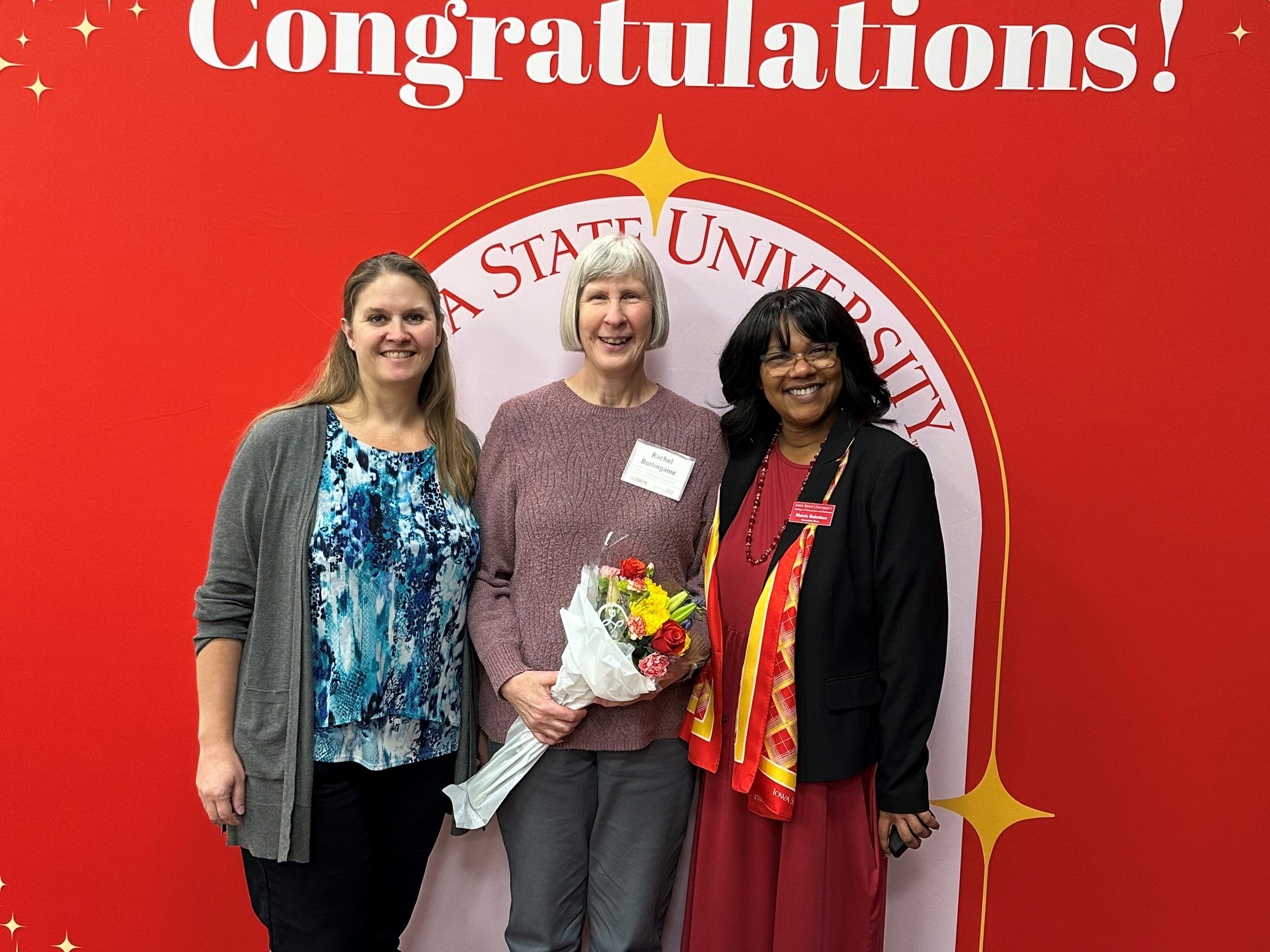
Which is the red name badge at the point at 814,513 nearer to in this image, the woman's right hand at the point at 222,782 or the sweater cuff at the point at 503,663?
the sweater cuff at the point at 503,663

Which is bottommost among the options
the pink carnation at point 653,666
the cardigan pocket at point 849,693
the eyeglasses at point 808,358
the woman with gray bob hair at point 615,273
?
the cardigan pocket at point 849,693

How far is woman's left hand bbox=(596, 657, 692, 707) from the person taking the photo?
186 centimetres

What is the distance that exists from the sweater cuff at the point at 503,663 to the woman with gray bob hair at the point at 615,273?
2.34 ft

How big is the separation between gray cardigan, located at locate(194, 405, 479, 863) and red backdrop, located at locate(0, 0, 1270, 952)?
2.19ft

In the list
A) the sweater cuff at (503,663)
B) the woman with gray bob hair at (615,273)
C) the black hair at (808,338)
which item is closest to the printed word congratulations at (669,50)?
the woman with gray bob hair at (615,273)

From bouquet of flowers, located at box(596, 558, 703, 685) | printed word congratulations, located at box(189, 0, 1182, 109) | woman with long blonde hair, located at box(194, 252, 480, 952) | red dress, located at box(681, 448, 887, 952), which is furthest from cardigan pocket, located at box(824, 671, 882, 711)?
printed word congratulations, located at box(189, 0, 1182, 109)

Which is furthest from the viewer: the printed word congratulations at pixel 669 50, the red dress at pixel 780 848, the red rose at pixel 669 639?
the printed word congratulations at pixel 669 50

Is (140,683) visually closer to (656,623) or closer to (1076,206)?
(656,623)

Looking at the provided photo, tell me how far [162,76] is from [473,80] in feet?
2.61

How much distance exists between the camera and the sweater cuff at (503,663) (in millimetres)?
1985

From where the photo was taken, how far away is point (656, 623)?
179 cm

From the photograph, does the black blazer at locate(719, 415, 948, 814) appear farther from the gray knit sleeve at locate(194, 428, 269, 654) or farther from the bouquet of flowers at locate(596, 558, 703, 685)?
the gray knit sleeve at locate(194, 428, 269, 654)

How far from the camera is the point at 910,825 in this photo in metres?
1.95

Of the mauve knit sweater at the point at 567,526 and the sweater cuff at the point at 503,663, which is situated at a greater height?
the mauve knit sweater at the point at 567,526
